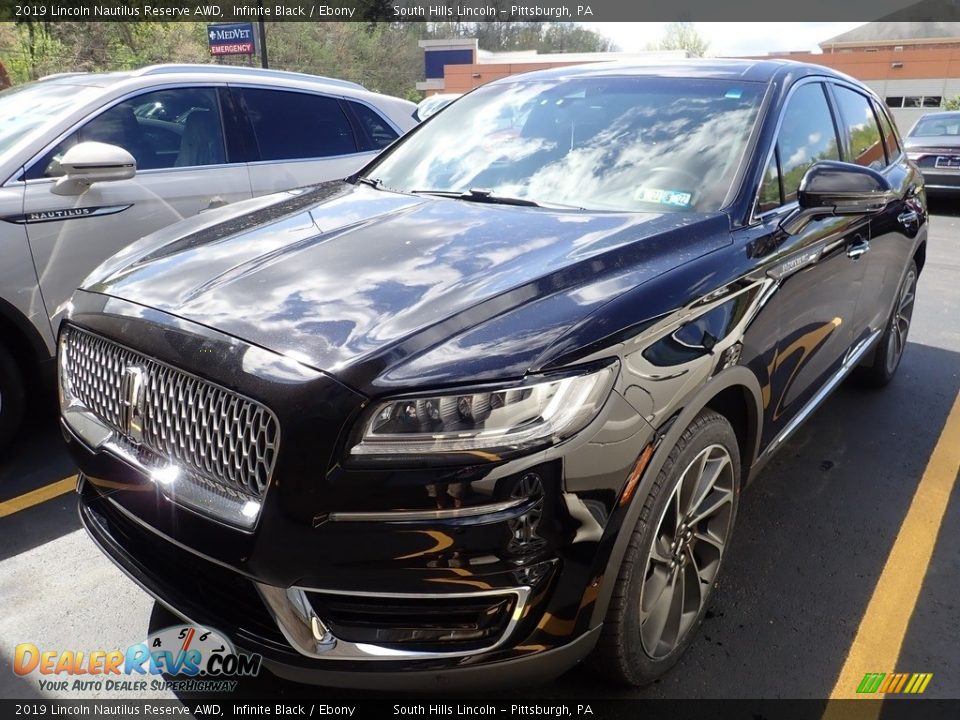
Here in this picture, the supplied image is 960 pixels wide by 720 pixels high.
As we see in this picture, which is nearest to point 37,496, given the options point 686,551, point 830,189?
point 686,551

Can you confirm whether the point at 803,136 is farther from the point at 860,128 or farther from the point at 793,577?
the point at 793,577

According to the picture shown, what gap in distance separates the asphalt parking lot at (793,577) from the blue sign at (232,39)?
24.4m

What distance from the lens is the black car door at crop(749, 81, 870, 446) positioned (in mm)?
2496

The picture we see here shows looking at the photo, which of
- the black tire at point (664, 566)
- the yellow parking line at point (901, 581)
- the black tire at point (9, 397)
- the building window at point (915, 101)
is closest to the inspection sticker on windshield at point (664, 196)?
the black tire at point (664, 566)

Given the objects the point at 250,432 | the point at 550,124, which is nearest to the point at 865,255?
the point at 550,124

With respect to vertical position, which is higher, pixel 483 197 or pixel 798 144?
pixel 798 144

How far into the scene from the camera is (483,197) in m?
2.74

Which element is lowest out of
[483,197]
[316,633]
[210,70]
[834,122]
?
[316,633]

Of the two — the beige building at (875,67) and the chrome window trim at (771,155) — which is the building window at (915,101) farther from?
the chrome window trim at (771,155)

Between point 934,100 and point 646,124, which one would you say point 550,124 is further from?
point 934,100

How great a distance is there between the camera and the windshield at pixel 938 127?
40.5ft

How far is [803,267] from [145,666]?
2.59 m

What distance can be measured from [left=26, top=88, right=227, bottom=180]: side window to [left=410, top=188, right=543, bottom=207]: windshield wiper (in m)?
1.99

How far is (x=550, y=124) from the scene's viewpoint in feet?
9.93
